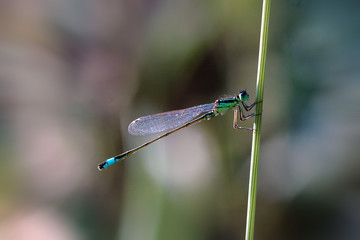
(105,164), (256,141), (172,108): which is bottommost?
(105,164)

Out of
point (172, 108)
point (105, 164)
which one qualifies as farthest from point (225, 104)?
point (105, 164)

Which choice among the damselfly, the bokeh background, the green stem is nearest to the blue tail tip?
the damselfly

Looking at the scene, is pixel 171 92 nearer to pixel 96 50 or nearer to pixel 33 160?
pixel 96 50

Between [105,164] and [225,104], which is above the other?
[225,104]

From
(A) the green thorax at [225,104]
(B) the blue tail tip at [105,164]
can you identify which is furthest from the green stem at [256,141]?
(B) the blue tail tip at [105,164]

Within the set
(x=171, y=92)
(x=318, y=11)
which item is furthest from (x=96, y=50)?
(x=318, y=11)

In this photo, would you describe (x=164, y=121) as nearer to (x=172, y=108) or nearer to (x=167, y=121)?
(x=167, y=121)

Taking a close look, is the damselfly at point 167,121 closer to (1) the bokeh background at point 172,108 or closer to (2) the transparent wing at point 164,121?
(2) the transparent wing at point 164,121
